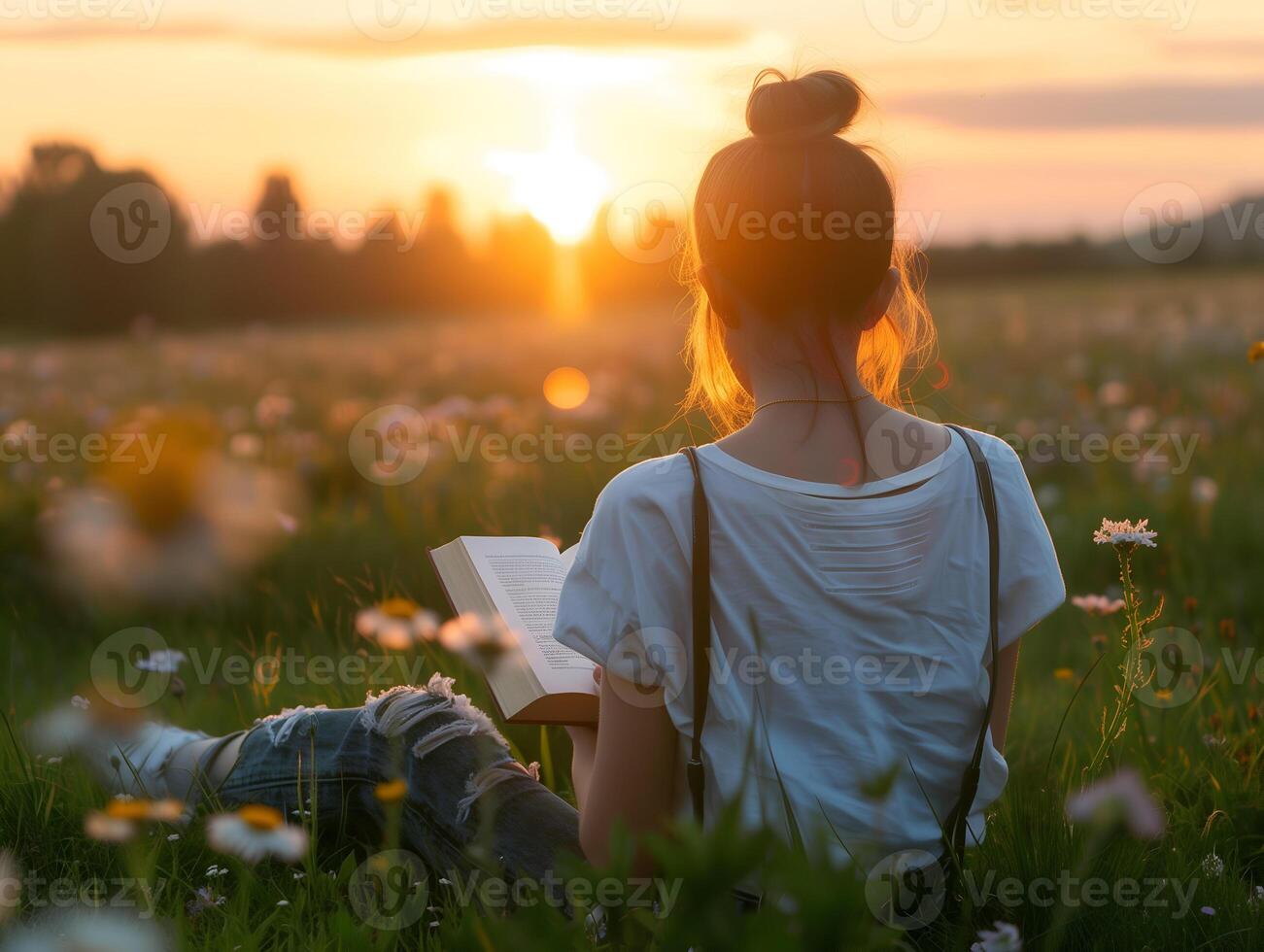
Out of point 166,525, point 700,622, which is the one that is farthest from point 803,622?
point 166,525

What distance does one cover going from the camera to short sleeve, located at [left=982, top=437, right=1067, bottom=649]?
5.80 feet

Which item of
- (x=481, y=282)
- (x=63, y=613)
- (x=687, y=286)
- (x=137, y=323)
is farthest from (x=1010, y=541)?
(x=481, y=282)

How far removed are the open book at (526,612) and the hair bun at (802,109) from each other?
0.79m

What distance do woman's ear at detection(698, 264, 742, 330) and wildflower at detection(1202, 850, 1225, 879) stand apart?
129cm

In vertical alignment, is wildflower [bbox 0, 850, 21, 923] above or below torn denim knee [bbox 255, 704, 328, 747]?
below

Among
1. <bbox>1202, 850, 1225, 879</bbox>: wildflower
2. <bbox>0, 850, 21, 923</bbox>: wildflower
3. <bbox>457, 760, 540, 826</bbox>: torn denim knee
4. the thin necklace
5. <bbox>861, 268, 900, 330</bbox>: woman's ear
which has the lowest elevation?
<bbox>1202, 850, 1225, 879</bbox>: wildflower

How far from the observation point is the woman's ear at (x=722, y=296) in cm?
169

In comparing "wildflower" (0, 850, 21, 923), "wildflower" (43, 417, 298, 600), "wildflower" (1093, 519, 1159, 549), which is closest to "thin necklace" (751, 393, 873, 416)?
"wildflower" (1093, 519, 1159, 549)

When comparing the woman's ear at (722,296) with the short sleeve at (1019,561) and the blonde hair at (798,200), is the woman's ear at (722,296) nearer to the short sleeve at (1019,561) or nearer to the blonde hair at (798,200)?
the blonde hair at (798,200)

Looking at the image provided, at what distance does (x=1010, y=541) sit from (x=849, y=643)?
1.10 feet

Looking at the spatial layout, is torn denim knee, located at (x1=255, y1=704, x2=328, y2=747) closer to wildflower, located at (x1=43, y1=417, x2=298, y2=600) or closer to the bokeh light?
wildflower, located at (x1=43, y1=417, x2=298, y2=600)

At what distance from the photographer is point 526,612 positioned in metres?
2.00

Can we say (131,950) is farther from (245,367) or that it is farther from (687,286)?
(245,367)

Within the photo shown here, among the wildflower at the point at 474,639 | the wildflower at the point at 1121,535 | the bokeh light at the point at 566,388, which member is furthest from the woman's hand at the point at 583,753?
the bokeh light at the point at 566,388
